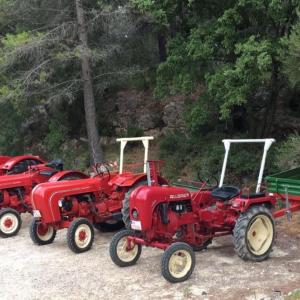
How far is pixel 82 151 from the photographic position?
17.3m

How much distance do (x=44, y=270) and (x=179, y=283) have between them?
2094 mm

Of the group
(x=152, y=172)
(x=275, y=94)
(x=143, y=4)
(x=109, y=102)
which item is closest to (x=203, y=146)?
(x=275, y=94)

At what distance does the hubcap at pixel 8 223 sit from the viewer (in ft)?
31.8

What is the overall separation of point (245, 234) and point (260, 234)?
0.42 m

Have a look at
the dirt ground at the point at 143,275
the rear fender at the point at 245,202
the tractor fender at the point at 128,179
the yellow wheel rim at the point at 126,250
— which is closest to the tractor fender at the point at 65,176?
the tractor fender at the point at 128,179

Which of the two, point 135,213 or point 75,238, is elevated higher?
point 135,213

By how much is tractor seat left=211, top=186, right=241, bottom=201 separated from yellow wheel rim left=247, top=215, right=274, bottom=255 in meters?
0.50

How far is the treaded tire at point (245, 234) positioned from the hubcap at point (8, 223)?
186 inches

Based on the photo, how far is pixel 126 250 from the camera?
278 inches

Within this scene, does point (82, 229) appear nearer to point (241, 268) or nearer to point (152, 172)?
point (152, 172)

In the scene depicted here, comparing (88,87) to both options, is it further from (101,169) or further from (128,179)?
(128,179)

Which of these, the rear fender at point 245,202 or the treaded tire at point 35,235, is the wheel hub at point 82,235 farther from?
the rear fender at point 245,202

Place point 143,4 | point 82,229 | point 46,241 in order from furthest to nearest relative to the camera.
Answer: point 143,4 < point 46,241 < point 82,229

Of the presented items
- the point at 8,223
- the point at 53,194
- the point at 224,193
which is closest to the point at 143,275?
the point at 224,193
